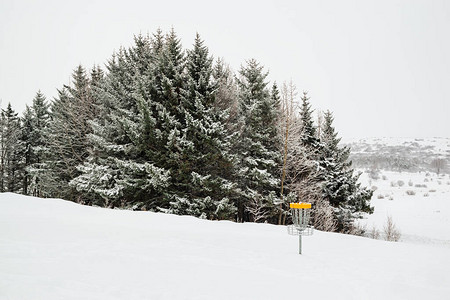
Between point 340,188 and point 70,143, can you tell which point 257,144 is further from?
point 70,143

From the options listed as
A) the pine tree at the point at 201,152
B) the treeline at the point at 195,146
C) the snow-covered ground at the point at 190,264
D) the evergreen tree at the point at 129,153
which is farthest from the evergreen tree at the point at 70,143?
the snow-covered ground at the point at 190,264

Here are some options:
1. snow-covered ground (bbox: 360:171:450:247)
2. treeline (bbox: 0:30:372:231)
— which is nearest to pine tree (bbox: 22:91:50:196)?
treeline (bbox: 0:30:372:231)

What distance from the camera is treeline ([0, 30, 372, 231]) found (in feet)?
44.2

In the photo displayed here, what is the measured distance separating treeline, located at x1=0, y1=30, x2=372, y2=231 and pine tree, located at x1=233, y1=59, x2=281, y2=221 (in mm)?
67

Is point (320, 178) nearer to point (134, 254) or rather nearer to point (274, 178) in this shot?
point (274, 178)

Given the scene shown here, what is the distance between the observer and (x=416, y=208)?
29.2 metres

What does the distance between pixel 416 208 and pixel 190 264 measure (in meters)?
33.6

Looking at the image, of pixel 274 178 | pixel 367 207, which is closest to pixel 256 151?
pixel 274 178

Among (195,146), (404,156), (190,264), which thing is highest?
(404,156)

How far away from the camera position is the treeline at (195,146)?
13.5 metres

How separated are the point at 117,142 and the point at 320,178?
1401 centimetres

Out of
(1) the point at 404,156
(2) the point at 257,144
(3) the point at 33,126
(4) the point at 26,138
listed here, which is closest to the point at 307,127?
(2) the point at 257,144

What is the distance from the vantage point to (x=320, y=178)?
1889 centimetres

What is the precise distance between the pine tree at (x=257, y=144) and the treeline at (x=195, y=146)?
0.07 metres
